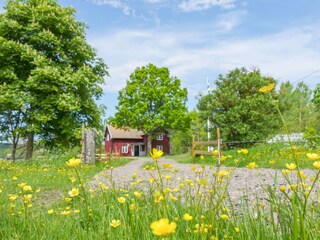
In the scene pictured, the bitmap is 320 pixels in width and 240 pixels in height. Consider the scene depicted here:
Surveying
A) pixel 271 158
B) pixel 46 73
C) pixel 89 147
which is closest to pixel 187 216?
pixel 271 158

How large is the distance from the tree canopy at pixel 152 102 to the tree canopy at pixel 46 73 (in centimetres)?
1411

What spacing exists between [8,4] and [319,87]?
22.2 m

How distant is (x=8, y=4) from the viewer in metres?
19.8

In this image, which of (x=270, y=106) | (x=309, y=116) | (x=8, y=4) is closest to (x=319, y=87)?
(x=270, y=106)

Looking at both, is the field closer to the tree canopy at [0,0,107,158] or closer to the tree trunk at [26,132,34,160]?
the tree canopy at [0,0,107,158]

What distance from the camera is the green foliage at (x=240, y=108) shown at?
71.7ft

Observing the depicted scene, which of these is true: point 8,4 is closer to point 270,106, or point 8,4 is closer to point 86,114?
point 86,114

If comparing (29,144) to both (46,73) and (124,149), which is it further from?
(124,149)

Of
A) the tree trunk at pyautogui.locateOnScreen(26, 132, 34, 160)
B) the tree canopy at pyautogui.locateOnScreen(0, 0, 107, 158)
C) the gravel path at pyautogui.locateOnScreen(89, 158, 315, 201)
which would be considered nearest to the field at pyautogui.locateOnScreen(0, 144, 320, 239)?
the gravel path at pyautogui.locateOnScreen(89, 158, 315, 201)

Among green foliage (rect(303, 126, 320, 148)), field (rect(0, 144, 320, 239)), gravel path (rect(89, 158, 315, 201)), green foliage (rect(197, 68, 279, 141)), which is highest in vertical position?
green foliage (rect(197, 68, 279, 141))

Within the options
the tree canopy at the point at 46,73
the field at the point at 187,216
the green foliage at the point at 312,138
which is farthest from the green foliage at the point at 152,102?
the field at the point at 187,216

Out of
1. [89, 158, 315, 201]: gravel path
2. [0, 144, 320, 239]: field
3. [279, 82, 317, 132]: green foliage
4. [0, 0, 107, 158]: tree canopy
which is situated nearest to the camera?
[0, 144, 320, 239]: field

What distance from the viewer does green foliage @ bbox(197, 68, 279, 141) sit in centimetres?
2186

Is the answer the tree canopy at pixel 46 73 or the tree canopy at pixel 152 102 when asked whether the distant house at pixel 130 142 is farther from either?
the tree canopy at pixel 46 73
